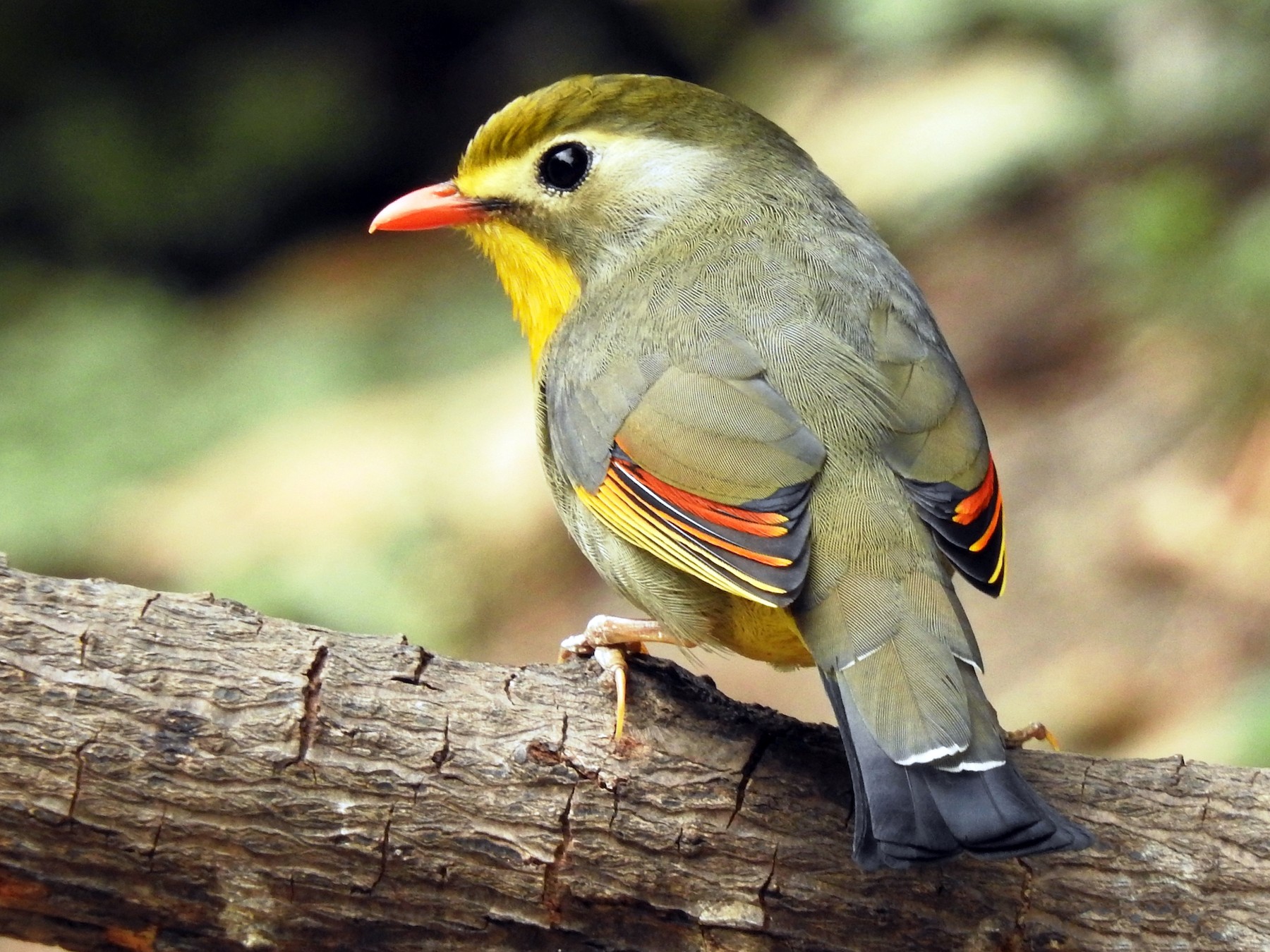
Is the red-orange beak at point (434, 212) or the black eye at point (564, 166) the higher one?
the black eye at point (564, 166)

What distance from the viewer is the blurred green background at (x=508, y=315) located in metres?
6.17

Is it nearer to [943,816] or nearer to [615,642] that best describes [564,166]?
[615,642]

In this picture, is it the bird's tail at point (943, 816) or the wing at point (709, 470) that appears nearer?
the bird's tail at point (943, 816)

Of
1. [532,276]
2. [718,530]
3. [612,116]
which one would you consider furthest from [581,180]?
[718,530]

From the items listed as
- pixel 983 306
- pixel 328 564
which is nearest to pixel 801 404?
pixel 328 564

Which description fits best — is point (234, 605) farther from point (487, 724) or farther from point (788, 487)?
point (788, 487)

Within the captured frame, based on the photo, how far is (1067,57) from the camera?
23.6ft

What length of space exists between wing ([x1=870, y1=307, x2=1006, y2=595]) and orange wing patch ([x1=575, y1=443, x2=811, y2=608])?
25 centimetres

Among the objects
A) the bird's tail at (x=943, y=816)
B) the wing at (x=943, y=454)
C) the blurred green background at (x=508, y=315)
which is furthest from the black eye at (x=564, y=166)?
the blurred green background at (x=508, y=315)

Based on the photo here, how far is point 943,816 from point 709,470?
2.87 feet

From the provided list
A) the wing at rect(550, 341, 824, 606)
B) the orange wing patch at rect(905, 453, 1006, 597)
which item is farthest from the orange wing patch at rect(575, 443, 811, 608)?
the orange wing patch at rect(905, 453, 1006, 597)

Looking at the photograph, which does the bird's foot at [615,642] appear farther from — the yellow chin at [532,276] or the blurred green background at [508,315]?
the blurred green background at [508,315]

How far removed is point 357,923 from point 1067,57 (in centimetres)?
573

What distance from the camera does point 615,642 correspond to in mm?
3195
